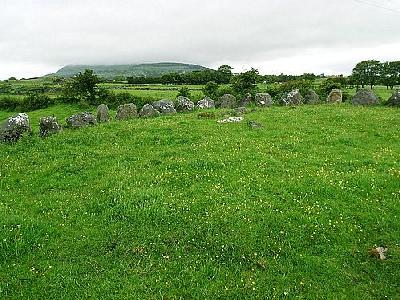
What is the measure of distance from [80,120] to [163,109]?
7.83 meters

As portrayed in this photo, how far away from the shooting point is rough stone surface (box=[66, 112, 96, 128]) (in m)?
29.0

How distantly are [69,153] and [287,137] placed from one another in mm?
11978

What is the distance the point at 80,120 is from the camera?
2938 centimetres

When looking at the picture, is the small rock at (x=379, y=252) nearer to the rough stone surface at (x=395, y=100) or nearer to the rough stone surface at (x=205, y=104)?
the rough stone surface at (x=395, y=100)

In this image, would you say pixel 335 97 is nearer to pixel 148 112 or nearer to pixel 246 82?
pixel 246 82

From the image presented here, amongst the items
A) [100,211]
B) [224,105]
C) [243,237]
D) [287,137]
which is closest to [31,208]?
[100,211]

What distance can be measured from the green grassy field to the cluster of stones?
336 centimetres

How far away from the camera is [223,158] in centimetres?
1930

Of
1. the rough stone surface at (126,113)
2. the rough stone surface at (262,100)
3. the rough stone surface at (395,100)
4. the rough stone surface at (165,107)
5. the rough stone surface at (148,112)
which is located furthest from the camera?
the rough stone surface at (262,100)

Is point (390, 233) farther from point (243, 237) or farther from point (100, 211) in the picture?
point (100, 211)

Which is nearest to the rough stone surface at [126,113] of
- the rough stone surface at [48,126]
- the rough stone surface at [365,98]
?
the rough stone surface at [48,126]

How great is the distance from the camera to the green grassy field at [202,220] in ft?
35.5

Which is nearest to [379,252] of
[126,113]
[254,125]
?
[254,125]

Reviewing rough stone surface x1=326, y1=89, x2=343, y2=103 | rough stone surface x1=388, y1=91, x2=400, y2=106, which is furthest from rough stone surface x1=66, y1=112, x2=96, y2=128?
rough stone surface x1=388, y1=91, x2=400, y2=106
